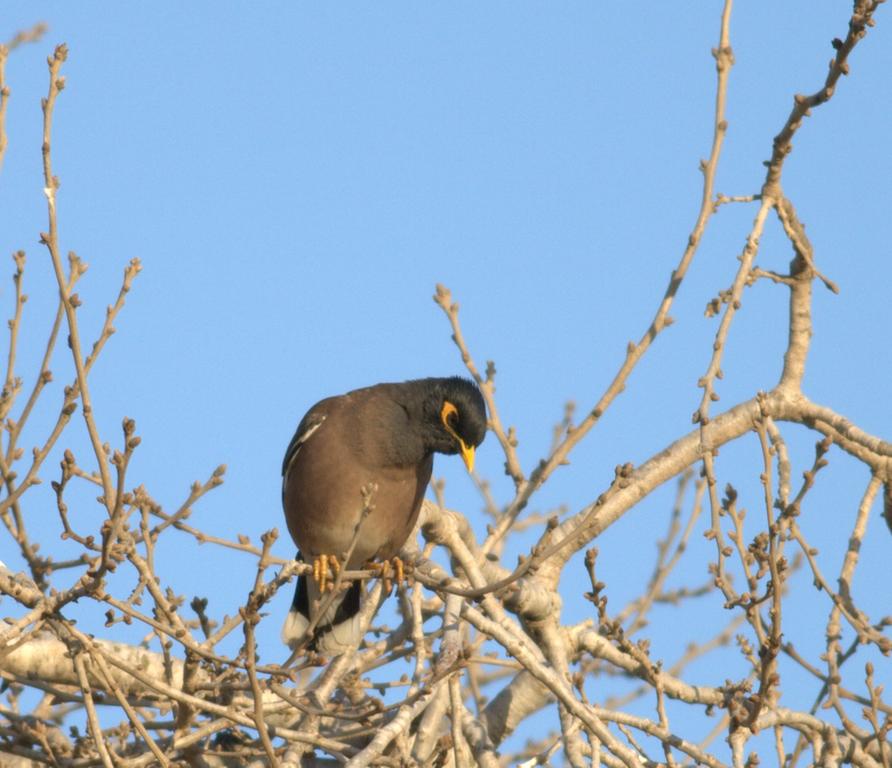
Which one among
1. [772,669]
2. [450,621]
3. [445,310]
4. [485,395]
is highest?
[445,310]

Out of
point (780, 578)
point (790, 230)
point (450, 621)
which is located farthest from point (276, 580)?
point (790, 230)

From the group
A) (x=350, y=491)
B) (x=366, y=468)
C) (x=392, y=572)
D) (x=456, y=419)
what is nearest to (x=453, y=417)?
(x=456, y=419)

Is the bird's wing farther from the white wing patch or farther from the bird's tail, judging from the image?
the bird's tail

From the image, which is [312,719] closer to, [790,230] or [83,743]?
[83,743]

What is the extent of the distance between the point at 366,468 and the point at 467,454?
0.45m

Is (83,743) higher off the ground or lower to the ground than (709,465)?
lower

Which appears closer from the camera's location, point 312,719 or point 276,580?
point 276,580

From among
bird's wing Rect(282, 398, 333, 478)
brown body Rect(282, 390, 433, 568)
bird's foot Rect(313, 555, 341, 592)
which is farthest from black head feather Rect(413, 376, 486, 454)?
bird's foot Rect(313, 555, 341, 592)

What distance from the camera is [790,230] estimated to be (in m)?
6.54

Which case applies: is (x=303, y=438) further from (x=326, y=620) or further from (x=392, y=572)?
(x=392, y=572)

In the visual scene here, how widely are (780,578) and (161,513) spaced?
2.26 metres

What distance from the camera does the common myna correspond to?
20.1 ft

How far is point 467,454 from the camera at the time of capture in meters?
6.24

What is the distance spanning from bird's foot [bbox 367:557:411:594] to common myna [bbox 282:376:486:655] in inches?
10.4
